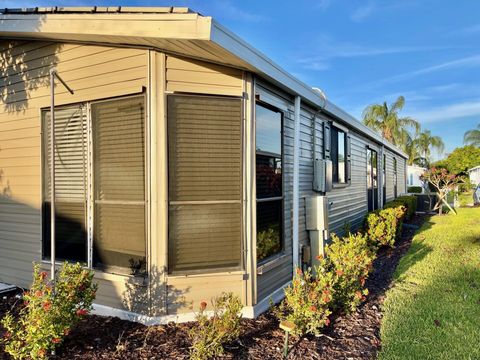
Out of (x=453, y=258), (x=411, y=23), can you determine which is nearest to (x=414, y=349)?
(x=453, y=258)

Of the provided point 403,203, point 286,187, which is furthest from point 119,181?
point 403,203

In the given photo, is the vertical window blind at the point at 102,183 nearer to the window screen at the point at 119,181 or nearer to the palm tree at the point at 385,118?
the window screen at the point at 119,181

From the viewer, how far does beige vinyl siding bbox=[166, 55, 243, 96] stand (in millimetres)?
3764

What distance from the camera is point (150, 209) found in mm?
3705

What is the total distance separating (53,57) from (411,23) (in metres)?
15.2

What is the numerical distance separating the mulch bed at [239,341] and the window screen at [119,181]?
0.72 meters

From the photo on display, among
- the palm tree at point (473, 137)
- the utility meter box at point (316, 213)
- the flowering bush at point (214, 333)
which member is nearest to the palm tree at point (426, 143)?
the palm tree at point (473, 137)

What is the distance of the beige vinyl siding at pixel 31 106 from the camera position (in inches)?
157

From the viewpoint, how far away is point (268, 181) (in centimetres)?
446

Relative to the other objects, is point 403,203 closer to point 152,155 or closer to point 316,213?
point 316,213

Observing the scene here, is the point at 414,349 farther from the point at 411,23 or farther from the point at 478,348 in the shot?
the point at 411,23

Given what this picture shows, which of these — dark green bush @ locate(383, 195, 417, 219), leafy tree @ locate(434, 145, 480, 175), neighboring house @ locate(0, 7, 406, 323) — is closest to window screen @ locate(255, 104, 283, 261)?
neighboring house @ locate(0, 7, 406, 323)

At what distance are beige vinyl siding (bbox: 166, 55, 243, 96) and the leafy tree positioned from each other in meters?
17.9

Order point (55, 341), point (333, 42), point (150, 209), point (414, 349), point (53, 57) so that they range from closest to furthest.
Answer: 1. point (55, 341)
2. point (414, 349)
3. point (150, 209)
4. point (53, 57)
5. point (333, 42)
